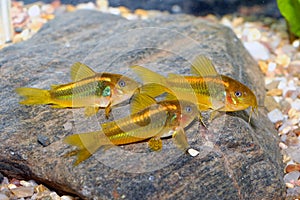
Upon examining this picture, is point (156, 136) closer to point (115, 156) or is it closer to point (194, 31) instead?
point (115, 156)

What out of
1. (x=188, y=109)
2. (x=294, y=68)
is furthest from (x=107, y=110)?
(x=294, y=68)

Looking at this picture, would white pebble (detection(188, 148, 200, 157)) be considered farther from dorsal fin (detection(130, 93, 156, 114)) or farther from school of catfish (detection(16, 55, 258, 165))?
dorsal fin (detection(130, 93, 156, 114))

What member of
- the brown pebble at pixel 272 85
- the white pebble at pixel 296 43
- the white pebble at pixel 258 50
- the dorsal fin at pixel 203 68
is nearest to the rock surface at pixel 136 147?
the dorsal fin at pixel 203 68

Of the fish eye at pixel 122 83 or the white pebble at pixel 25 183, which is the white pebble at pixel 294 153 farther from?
the white pebble at pixel 25 183

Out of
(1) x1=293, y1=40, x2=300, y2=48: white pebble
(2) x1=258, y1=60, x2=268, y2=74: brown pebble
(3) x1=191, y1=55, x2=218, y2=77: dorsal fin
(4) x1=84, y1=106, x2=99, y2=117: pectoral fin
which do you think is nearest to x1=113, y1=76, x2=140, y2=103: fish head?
(4) x1=84, y1=106, x2=99, y2=117: pectoral fin

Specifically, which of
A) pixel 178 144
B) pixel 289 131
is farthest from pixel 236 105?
pixel 289 131

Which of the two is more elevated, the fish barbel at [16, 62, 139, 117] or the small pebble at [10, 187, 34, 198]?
the fish barbel at [16, 62, 139, 117]
